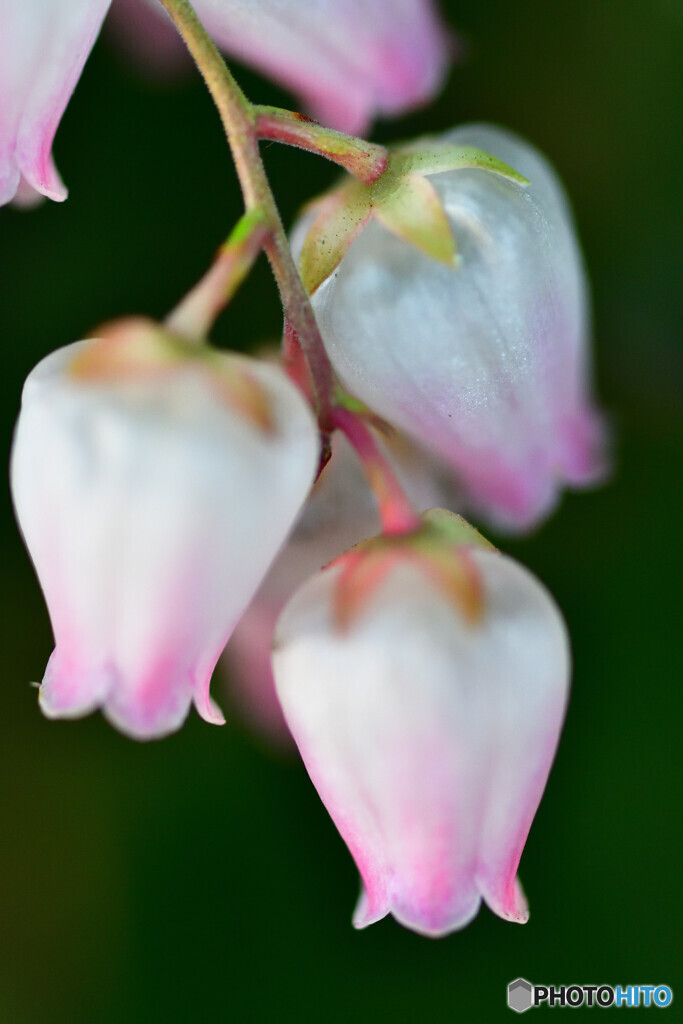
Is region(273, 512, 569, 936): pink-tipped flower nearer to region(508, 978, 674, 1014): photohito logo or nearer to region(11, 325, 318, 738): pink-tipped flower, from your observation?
region(11, 325, 318, 738): pink-tipped flower

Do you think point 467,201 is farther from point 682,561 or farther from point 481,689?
point 682,561

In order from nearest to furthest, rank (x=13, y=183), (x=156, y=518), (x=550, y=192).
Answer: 1. (x=156, y=518)
2. (x=13, y=183)
3. (x=550, y=192)

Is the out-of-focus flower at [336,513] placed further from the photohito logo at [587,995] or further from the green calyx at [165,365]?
the photohito logo at [587,995]

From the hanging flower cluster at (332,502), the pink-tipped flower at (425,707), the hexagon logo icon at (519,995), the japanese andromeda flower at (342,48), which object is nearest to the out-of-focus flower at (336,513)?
the hanging flower cluster at (332,502)

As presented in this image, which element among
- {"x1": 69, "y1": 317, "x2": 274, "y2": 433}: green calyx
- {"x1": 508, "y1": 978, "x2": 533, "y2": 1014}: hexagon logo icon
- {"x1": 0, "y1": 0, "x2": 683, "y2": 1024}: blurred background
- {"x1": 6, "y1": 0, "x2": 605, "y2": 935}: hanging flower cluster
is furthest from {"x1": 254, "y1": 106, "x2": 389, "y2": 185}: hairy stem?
{"x1": 508, "y1": 978, "x2": 533, "y2": 1014}: hexagon logo icon

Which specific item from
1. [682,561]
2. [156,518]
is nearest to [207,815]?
[682,561]

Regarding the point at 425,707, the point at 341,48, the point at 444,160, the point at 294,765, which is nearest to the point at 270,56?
the point at 341,48

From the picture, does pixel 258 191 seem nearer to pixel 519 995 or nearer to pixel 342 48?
pixel 342 48
